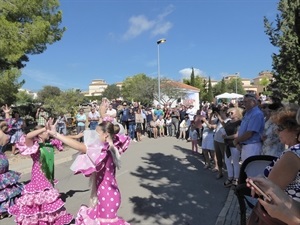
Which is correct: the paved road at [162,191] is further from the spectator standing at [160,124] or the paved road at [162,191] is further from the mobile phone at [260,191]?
the spectator standing at [160,124]

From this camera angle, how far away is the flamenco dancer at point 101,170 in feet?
11.7

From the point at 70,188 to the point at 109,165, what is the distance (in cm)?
363

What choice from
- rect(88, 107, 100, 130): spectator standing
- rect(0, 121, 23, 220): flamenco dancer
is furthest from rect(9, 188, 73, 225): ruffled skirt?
rect(88, 107, 100, 130): spectator standing

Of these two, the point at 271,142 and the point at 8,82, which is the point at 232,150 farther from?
the point at 8,82

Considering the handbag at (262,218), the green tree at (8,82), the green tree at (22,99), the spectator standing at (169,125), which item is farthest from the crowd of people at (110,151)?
the green tree at (22,99)

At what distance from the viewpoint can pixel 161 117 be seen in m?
17.4

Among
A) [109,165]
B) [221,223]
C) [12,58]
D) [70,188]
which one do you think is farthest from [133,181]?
[12,58]

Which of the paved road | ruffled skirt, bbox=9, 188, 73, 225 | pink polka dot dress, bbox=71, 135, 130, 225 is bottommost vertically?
the paved road

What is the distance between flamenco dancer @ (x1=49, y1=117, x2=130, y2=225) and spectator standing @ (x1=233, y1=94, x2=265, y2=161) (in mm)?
2485

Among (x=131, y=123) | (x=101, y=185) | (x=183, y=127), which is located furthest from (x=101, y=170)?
(x=183, y=127)

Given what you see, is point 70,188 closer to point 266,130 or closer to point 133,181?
point 133,181

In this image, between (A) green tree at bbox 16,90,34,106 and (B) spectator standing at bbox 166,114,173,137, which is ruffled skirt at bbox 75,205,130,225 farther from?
(A) green tree at bbox 16,90,34,106

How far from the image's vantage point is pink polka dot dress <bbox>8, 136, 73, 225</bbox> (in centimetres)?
443

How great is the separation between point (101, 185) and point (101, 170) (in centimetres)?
18
